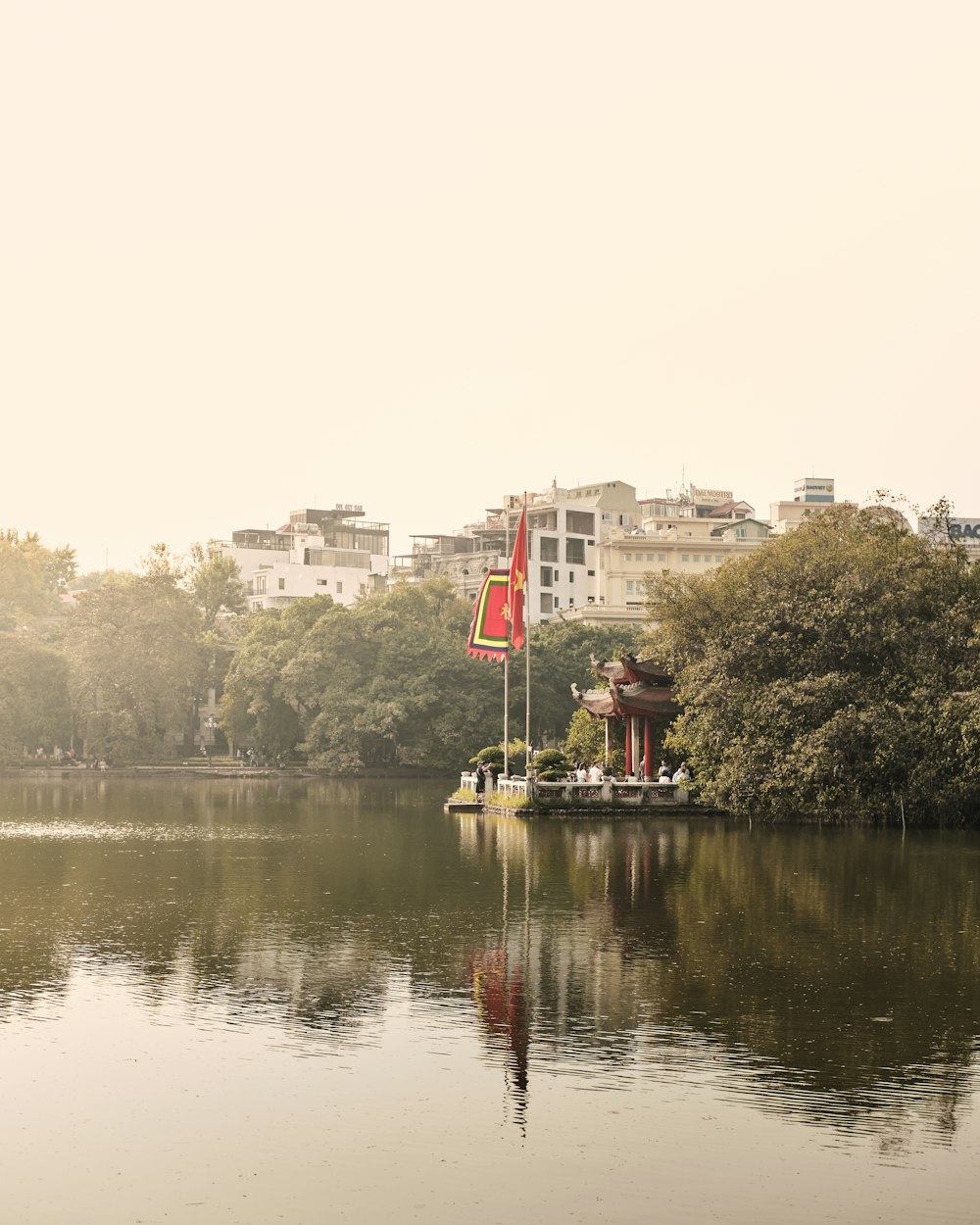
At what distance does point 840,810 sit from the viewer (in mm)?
48281

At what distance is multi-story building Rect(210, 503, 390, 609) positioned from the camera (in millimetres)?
137375

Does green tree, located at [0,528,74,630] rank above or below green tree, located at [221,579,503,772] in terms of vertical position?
above

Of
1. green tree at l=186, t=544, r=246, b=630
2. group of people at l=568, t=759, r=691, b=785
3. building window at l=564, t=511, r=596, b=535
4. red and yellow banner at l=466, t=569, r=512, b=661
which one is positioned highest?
building window at l=564, t=511, r=596, b=535

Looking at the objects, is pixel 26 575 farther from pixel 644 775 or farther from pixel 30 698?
pixel 644 775

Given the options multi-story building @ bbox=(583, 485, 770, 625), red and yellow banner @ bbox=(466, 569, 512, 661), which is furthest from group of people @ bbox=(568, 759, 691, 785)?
multi-story building @ bbox=(583, 485, 770, 625)

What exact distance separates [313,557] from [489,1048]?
125768mm

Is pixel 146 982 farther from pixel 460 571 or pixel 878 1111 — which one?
pixel 460 571

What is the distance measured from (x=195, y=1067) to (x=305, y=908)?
11660mm

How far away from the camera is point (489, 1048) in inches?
642

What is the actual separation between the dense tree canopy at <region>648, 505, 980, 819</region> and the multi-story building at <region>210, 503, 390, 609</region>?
80.9m

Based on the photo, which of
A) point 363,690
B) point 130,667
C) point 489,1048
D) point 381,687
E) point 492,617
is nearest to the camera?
point 489,1048

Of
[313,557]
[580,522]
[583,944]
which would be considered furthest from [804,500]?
[583,944]

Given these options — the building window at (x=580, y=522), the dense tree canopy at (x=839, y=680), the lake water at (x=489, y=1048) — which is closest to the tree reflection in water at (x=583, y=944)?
the lake water at (x=489, y=1048)

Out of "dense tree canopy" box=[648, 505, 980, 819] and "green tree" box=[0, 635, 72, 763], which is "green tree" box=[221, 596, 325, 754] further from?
"dense tree canopy" box=[648, 505, 980, 819]
